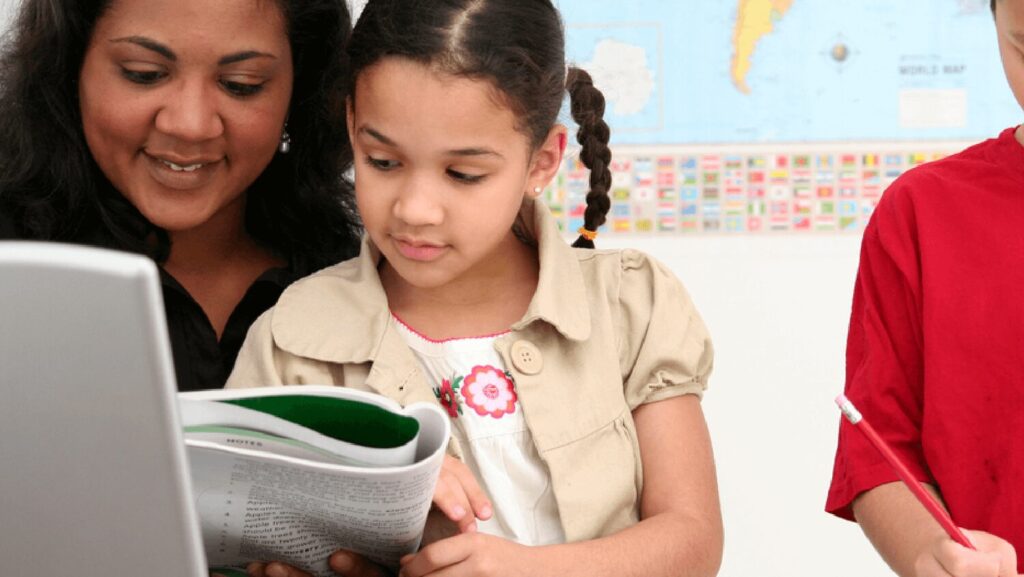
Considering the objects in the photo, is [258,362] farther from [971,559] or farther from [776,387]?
[776,387]

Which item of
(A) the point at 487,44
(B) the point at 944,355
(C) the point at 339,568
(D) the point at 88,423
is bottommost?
(C) the point at 339,568

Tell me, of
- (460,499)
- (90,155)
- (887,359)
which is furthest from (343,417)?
(90,155)

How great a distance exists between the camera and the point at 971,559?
885 millimetres

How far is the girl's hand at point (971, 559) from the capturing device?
2.90 ft

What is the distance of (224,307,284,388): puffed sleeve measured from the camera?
1.17 metres

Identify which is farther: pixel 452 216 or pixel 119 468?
pixel 452 216

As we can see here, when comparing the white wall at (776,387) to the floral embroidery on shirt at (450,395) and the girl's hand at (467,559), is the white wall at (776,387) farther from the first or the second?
the girl's hand at (467,559)

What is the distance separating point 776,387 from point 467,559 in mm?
1588

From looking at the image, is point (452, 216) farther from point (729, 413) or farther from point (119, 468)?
point (729, 413)

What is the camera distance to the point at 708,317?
247 cm

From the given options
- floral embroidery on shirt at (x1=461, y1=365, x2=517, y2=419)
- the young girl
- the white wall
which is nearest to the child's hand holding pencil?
the young girl

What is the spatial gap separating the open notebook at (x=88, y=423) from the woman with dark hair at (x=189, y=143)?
2.43 ft

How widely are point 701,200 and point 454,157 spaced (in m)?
1.36

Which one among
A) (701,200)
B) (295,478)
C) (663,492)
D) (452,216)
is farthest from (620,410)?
(701,200)
